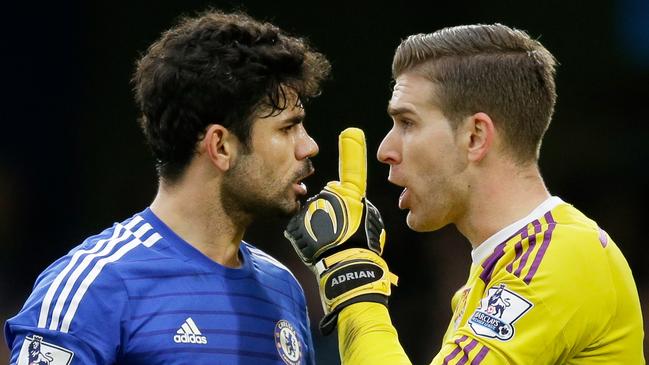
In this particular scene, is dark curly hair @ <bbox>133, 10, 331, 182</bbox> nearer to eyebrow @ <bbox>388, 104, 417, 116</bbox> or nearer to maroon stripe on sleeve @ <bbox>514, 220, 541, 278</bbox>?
eyebrow @ <bbox>388, 104, 417, 116</bbox>

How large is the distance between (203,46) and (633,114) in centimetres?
427

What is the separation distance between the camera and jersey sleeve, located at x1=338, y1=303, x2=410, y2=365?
311 cm

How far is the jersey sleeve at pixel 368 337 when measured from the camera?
3.11 m

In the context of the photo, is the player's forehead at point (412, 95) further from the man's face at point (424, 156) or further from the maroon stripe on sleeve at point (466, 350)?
the maroon stripe on sleeve at point (466, 350)

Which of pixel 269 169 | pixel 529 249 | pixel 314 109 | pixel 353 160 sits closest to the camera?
pixel 529 249

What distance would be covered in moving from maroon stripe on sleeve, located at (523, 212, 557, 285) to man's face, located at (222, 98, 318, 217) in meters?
0.74

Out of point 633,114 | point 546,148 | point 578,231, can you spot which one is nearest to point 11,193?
point 546,148

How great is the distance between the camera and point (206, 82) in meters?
3.15

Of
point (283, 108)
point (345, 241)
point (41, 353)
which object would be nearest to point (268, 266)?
point (345, 241)

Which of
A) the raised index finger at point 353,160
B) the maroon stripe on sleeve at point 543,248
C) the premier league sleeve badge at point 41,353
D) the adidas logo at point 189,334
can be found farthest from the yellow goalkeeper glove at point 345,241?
the premier league sleeve badge at point 41,353

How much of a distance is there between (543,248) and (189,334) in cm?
98

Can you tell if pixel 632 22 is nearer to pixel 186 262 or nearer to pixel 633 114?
pixel 633 114

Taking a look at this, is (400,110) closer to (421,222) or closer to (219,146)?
(421,222)

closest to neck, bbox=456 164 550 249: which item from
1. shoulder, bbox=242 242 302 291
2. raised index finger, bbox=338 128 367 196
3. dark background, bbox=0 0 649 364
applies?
raised index finger, bbox=338 128 367 196
